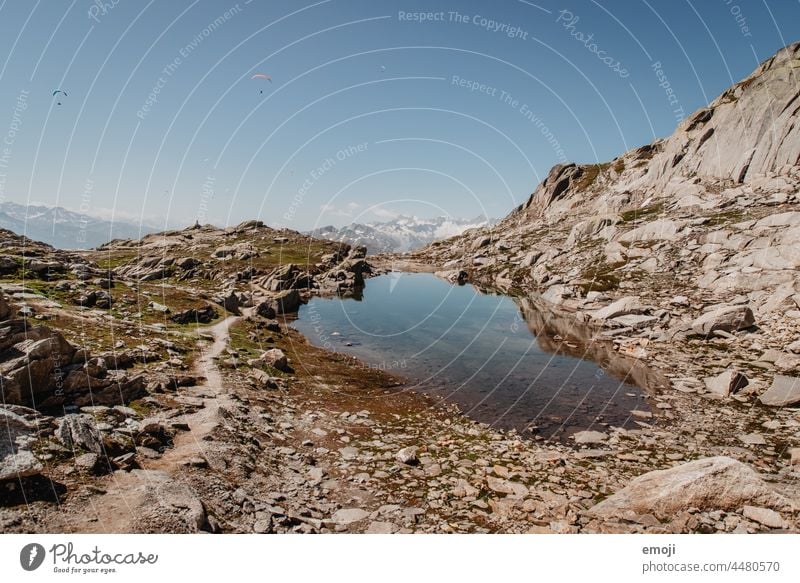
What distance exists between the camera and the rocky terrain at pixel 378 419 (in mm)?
12062

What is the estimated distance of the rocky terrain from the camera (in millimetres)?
12062

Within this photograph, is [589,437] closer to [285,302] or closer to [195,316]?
[195,316]

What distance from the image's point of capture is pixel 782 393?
2236 centimetres

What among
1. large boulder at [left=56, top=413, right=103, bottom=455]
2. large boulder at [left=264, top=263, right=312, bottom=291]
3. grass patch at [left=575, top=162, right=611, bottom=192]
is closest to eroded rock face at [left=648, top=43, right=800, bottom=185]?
grass patch at [left=575, top=162, right=611, bottom=192]

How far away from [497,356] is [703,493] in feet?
91.3

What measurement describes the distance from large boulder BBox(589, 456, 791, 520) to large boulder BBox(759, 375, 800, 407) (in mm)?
14011

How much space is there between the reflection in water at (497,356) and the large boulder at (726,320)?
7.48 m

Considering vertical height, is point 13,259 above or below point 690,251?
below

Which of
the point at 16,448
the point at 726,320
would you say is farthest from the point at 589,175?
the point at 16,448
